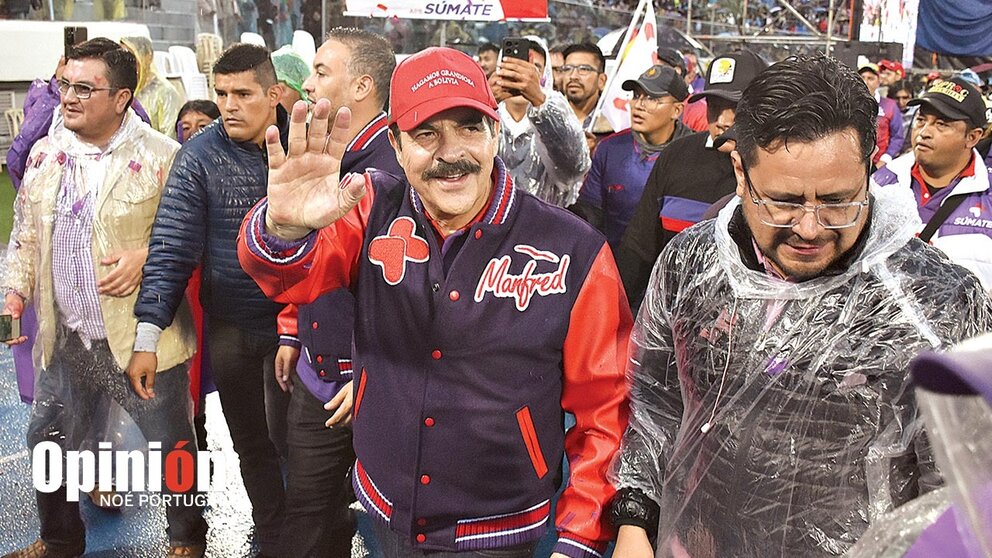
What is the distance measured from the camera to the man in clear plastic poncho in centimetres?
195

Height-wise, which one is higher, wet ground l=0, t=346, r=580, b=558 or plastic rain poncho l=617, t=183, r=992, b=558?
plastic rain poncho l=617, t=183, r=992, b=558

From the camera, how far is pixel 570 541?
2438mm

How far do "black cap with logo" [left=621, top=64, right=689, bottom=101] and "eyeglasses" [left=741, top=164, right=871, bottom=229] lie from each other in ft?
10.7

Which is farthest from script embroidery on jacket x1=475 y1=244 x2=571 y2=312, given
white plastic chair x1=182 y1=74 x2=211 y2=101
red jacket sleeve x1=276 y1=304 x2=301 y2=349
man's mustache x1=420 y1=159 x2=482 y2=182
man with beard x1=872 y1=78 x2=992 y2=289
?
white plastic chair x1=182 y1=74 x2=211 y2=101

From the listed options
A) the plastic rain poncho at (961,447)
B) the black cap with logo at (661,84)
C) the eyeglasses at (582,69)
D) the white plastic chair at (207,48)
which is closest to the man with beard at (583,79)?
the eyeglasses at (582,69)

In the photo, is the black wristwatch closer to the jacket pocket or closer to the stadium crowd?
the stadium crowd

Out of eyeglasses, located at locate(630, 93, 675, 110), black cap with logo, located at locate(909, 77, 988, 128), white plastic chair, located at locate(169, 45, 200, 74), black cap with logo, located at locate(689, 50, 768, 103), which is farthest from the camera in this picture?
white plastic chair, located at locate(169, 45, 200, 74)

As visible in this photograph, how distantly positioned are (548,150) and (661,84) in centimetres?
63

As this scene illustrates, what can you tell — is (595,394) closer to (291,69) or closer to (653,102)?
(653,102)

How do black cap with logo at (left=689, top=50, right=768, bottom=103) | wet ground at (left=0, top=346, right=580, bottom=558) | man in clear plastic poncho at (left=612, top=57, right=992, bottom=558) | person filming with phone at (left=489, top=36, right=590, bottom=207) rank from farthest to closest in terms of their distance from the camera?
person filming with phone at (left=489, top=36, right=590, bottom=207), wet ground at (left=0, top=346, right=580, bottom=558), black cap with logo at (left=689, top=50, right=768, bottom=103), man in clear plastic poncho at (left=612, top=57, right=992, bottom=558)

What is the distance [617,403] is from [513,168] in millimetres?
3067

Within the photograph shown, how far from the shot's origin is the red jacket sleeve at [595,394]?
2.42m

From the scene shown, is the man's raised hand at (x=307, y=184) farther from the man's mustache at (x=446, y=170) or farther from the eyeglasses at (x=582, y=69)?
the eyeglasses at (x=582, y=69)

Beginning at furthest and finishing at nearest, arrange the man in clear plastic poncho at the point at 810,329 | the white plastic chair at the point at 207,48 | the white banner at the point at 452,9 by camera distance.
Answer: the white plastic chair at the point at 207,48, the white banner at the point at 452,9, the man in clear plastic poncho at the point at 810,329
